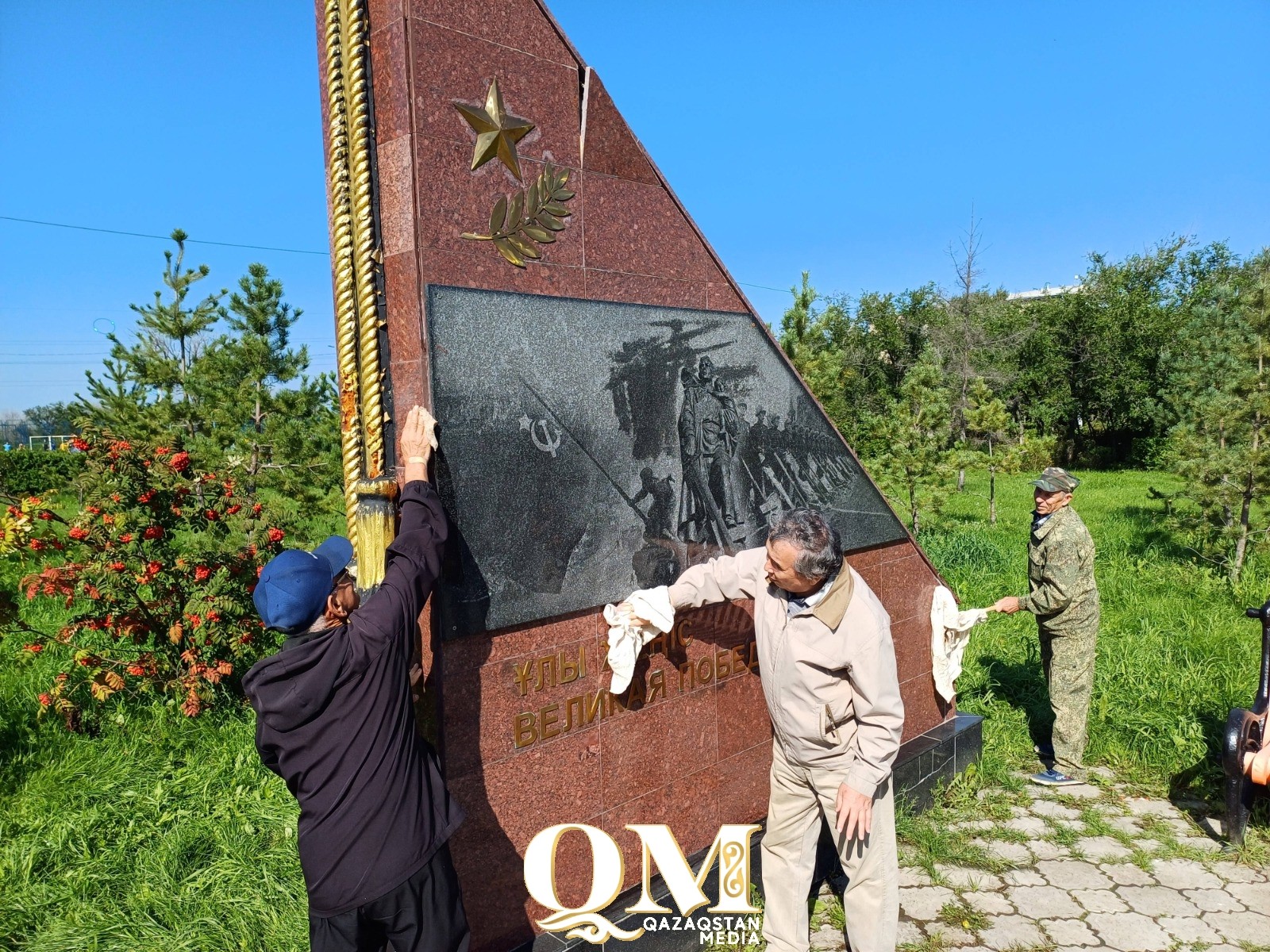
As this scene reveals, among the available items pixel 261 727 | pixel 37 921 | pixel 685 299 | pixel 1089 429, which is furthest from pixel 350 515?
pixel 1089 429

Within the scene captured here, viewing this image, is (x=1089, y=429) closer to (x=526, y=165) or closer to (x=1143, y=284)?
(x=1143, y=284)

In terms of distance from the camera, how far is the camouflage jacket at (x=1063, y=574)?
423cm

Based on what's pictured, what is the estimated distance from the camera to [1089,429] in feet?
89.4

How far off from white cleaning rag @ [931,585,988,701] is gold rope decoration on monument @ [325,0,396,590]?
121 inches

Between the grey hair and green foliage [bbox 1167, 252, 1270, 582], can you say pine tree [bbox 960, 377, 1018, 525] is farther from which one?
the grey hair

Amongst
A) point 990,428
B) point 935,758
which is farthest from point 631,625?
point 990,428

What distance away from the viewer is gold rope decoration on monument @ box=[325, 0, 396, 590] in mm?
2455

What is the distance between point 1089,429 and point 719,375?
2768 centimetres

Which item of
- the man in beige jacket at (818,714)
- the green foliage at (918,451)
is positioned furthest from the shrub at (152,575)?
the green foliage at (918,451)

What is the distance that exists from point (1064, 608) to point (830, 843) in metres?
1.75

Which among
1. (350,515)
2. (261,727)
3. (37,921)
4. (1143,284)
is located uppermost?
(1143,284)

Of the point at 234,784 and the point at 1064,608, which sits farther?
the point at 1064,608

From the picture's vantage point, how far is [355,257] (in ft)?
8.15

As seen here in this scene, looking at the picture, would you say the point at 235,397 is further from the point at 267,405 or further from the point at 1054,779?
the point at 1054,779
